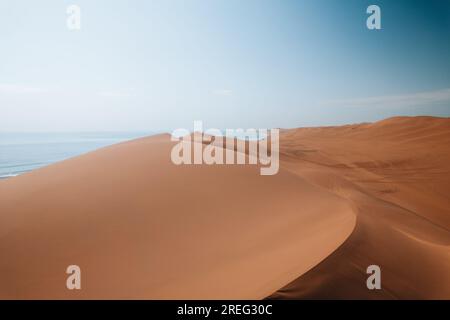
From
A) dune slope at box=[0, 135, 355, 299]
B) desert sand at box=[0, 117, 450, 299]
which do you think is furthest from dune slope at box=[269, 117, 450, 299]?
dune slope at box=[0, 135, 355, 299]

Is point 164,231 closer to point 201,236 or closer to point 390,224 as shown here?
point 201,236

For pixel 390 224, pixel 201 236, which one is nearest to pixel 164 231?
pixel 201 236

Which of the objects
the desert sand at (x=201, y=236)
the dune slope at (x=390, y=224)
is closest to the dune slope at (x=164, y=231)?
the desert sand at (x=201, y=236)

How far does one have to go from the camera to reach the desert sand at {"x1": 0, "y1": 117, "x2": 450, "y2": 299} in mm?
2357

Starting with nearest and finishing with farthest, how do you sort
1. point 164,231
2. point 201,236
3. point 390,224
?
point 201,236 → point 164,231 → point 390,224

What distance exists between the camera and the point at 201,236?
10.8ft

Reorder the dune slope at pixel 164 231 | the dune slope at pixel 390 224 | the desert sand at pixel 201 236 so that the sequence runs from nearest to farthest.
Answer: the dune slope at pixel 390 224 → the desert sand at pixel 201 236 → the dune slope at pixel 164 231

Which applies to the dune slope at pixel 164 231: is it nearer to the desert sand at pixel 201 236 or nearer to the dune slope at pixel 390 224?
the desert sand at pixel 201 236

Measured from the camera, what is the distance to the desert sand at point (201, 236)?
2.36 m

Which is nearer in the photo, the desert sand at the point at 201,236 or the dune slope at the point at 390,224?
the dune slope at the point at 390,224

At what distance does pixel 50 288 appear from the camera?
102 inches
